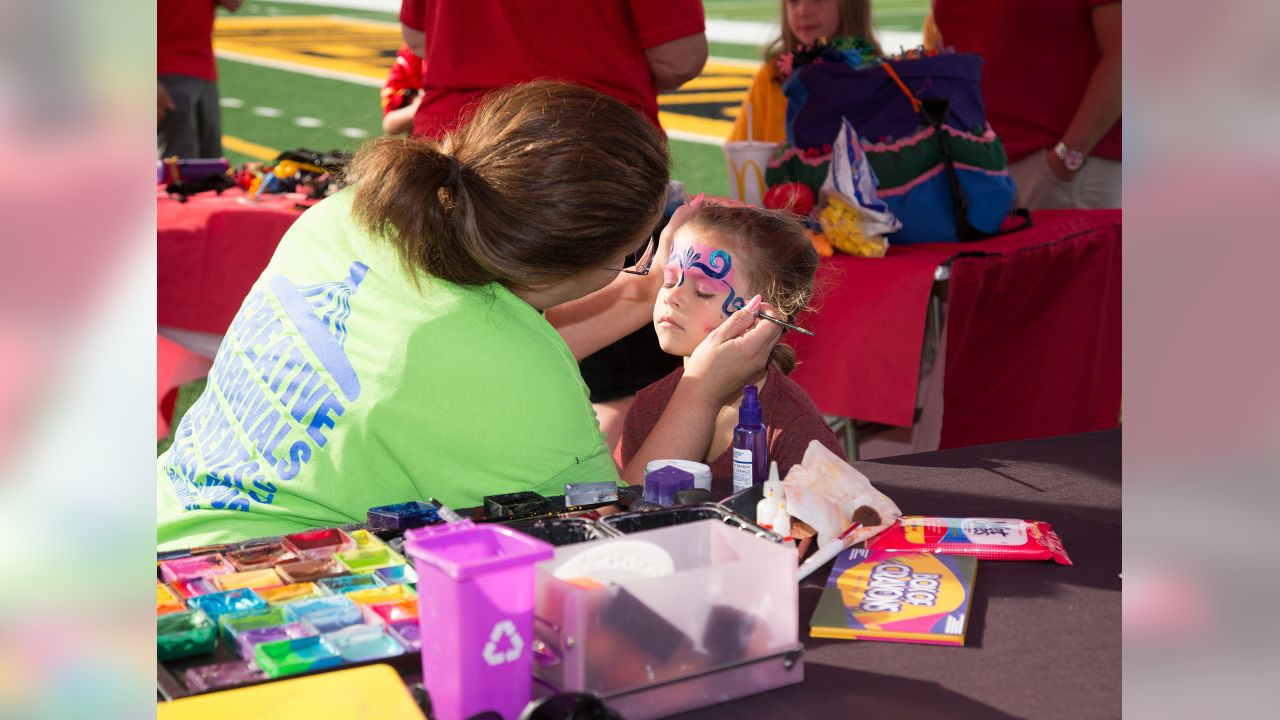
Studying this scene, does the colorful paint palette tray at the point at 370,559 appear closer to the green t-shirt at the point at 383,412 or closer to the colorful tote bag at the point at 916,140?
the green t-shirt at the point at 383,412

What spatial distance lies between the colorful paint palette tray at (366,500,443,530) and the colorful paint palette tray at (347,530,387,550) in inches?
0.8

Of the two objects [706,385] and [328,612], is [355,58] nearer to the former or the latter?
[706,385]

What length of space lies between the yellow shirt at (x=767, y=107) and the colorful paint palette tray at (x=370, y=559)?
264cm

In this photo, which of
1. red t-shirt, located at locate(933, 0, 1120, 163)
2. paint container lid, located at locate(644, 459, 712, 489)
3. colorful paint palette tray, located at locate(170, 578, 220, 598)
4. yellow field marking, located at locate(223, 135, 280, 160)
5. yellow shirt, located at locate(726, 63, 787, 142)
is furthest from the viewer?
yellow field marking, located at locate(223, 135, 280, 160)

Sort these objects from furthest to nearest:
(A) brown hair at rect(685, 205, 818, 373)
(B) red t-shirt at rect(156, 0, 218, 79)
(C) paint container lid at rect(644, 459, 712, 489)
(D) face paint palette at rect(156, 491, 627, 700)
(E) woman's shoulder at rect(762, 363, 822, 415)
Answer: (B) red t-shirt at rect(156, 0, 218, 79) < (A) brown hair at rect(685, 205, 818, 373) < (E) woman's shoulder at rect(762, 363, 822, 415) < (C) paint container lid at rect(644, 459, 712, 489) < (D) face paint palette at rect(156, 491, 627, 700)

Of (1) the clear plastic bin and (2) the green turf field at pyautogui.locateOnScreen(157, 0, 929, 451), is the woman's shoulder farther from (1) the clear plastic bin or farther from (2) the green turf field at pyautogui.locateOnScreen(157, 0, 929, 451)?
(2) the green turf field at pyautogui.locateOnScreen(157, 0, 929, 451)

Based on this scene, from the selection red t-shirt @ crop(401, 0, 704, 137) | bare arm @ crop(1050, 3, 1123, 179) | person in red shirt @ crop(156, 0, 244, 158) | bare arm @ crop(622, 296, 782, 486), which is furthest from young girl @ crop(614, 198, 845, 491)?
person in red shirt @ crop(156, 0, 244, 158)

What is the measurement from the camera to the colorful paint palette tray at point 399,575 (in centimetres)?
109

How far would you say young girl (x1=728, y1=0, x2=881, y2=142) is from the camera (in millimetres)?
3355
